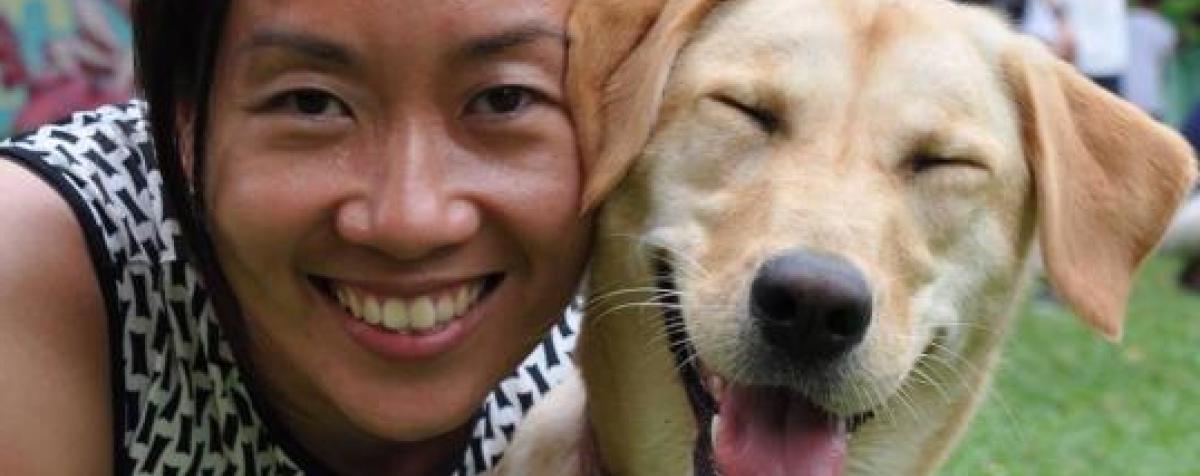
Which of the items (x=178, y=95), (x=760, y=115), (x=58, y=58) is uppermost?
(x=178, y=95)

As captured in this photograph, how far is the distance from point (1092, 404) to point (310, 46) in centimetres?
500

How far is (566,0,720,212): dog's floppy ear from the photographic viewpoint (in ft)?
9.86

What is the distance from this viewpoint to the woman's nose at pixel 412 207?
108 inches

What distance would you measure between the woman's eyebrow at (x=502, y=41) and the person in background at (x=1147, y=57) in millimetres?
12461

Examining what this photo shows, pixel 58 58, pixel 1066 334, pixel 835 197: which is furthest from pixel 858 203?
pixel 58 58

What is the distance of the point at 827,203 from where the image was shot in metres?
2.88

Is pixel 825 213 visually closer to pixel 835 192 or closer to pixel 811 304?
pixel 835 192

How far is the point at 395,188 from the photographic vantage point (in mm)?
2756

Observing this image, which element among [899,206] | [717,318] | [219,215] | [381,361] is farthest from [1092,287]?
[219,215]

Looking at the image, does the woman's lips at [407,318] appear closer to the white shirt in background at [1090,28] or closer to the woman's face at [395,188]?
the woman's face at [395,188]

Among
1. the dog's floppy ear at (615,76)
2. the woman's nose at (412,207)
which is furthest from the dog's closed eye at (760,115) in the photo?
the woman's nose at (412,207)

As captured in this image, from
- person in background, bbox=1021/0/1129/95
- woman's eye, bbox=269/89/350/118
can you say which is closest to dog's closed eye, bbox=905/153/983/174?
woman's eye, bbox=269/89/350/118

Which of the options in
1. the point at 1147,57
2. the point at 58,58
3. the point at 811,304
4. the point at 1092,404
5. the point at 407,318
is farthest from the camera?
the point at 1147,57

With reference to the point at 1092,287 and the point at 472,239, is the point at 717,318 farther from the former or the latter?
the point at 1092,287
